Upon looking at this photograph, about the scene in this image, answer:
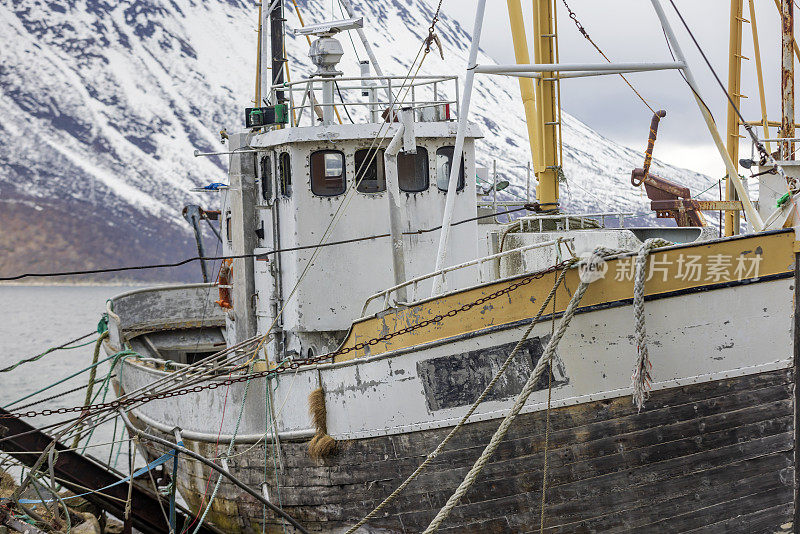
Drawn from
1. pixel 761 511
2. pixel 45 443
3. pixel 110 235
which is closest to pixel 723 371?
pixel 761 511

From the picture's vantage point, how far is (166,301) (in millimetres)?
17047

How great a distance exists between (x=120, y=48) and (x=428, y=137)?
196m

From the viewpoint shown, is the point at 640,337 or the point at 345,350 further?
the point at 345,350

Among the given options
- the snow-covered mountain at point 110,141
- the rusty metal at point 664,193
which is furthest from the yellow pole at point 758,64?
the snow-covered mountain at point 110,141

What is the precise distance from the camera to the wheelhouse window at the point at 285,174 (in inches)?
427

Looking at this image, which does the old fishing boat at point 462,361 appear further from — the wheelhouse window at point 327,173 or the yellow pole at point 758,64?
the yellow pole at point 758,64

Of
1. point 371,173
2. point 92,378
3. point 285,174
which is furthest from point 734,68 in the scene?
point 92,378

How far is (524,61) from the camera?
1541 centimetres

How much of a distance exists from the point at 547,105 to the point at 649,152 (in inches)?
102

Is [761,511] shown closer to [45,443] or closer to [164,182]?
[45,443]

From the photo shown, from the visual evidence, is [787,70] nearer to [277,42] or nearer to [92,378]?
[277,42]

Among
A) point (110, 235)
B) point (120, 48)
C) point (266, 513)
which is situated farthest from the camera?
point (120, 48)

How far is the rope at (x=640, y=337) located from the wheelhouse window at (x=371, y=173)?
4053mm

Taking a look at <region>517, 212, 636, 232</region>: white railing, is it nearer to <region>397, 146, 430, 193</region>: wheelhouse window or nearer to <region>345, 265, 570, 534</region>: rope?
<region>397, 146, 430, 193</region>: wheelhouse window
